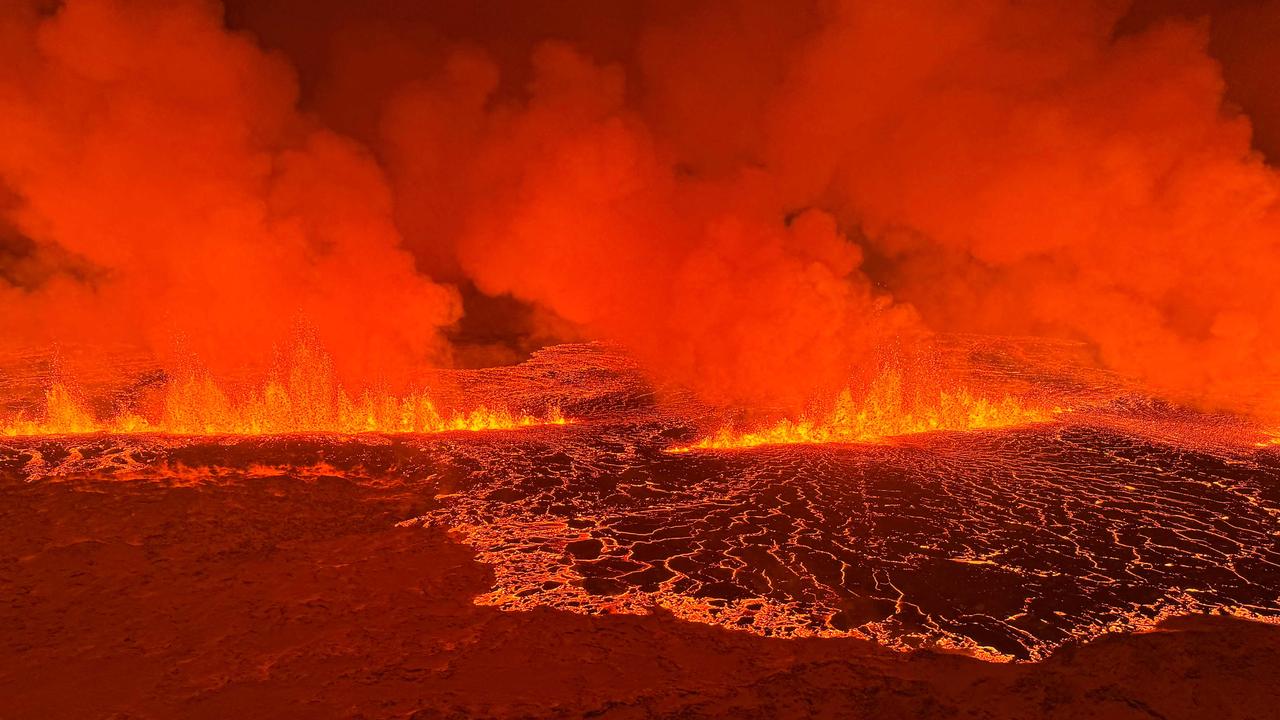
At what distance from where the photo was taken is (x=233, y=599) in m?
6.15

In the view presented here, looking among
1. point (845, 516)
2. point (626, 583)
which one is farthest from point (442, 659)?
point (845, 516)

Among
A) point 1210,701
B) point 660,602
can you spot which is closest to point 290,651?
point 660,602

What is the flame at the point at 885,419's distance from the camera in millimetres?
13375

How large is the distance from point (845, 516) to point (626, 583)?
3.47 meters

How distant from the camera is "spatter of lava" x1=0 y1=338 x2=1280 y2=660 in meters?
6.27

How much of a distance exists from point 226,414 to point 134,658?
9435 millimetres

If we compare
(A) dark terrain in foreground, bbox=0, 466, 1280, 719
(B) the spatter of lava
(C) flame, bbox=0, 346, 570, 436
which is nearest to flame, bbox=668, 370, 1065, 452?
(B) the spatter of lava

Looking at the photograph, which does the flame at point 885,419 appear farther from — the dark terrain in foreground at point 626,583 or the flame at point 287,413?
the flame at point 287,413

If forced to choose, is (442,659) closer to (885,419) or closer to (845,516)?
(845,516)

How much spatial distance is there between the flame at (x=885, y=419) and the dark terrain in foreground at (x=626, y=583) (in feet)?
5.07

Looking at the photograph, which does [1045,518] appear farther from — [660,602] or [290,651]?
[290,651]

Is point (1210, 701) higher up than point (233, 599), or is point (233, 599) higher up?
point (233, 599)

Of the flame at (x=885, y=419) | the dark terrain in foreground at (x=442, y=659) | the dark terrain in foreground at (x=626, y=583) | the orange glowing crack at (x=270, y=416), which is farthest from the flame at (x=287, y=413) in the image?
the dark terrain in foreground at (x=442, y=659)

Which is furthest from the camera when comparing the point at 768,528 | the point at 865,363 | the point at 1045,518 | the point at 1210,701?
the point at 865,363
